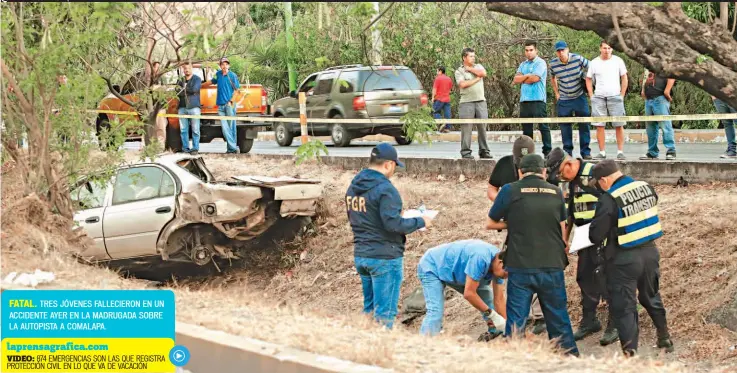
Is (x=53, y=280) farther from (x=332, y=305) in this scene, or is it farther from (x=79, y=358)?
(x=332, y=305)

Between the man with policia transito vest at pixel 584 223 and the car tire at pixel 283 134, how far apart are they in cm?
1407

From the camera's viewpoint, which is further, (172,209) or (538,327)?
(172,209)

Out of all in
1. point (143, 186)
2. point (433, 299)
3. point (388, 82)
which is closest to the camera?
point (433, 299)

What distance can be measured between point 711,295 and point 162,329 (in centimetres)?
597

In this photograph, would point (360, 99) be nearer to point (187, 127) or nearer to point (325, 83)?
point (325, 83)

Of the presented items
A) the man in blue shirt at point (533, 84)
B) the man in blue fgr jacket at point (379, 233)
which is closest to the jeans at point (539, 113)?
the man in blue shirt at point (533, 84)

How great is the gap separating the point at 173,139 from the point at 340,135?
3.83 metres


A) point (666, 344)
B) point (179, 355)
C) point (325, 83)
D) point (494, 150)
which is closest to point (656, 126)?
point (494, 150)

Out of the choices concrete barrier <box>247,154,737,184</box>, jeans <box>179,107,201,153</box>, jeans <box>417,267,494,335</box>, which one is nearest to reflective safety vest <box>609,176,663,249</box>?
jeans <box>417,267,494,335</box>

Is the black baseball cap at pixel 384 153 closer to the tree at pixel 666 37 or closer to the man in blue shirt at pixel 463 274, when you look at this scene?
the man in blue shirt at pixel 463 274

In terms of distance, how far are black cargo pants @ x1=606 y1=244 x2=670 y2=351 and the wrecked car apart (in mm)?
5661

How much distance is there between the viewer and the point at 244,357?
6340 millimetres

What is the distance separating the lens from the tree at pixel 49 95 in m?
9.38

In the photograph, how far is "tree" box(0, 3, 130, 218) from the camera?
30.8 feet
